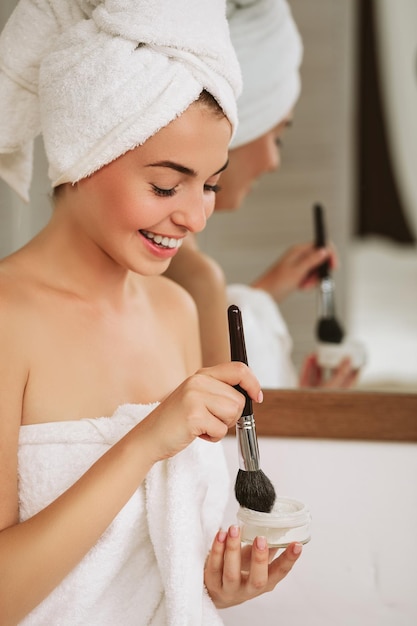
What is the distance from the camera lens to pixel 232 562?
75 cm

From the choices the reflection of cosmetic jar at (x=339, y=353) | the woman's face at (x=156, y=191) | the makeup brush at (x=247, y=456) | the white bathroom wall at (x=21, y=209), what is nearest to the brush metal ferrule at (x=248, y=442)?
the makeup brush at (x=247, y=456)

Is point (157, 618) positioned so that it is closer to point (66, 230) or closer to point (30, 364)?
point (30, 364)

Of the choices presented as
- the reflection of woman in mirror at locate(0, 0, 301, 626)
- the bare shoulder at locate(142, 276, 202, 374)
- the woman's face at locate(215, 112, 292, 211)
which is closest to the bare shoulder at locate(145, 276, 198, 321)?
the bare shoulder at locate(142, 276, 202, 374)

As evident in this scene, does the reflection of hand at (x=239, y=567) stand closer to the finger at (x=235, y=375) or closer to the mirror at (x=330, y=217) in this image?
the finger at (x=235, y=375)

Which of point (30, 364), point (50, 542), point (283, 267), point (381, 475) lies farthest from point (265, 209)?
point (50, 542)

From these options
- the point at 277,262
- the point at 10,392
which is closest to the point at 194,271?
the point at 277,262

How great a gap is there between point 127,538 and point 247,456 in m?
0.14

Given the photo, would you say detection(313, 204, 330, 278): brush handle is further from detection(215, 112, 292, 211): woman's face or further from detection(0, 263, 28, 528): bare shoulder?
detection(0, 263, 28, 528): bare shoulder

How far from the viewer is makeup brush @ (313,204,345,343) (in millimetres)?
1176

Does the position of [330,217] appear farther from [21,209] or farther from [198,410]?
[198,410]

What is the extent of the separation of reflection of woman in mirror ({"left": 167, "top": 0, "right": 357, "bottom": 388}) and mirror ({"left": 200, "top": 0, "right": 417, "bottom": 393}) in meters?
0.02

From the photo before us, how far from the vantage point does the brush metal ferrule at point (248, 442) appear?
72cm

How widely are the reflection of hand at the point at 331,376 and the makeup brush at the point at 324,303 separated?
38 mm

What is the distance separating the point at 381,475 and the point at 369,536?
81 mm
